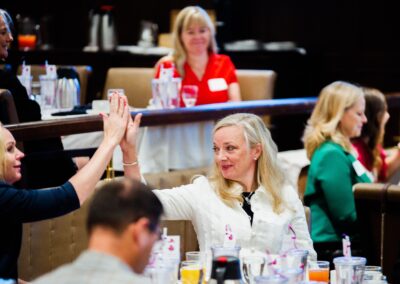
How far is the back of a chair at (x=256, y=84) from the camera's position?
7004mm

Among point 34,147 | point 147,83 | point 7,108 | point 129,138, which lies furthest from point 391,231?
point 147,83

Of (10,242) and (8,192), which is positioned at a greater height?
(8,192)

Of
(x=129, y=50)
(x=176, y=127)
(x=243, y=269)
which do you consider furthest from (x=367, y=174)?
(x=129, y=50)

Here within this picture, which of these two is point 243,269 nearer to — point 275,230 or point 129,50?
point 275,230

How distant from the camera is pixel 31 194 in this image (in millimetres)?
3156

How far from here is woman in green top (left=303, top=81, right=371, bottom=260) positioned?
5020 mm

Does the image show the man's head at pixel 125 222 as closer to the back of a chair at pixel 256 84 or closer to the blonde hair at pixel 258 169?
the blonde hair at pixel 258 169

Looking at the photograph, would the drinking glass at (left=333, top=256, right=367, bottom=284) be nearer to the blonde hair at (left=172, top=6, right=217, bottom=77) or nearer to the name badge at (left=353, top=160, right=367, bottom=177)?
the name badge at (left=353, top=160, right=367, bottom=177)

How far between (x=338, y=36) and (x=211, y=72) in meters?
4.13

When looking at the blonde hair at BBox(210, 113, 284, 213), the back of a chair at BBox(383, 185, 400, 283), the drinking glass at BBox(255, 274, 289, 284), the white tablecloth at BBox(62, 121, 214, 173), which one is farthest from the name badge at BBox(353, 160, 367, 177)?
the drinking glass at BBox(255, 274, 289, 284)

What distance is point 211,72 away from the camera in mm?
6512

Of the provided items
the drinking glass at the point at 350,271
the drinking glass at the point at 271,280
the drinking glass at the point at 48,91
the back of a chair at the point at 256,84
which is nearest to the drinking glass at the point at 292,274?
the drinking glass at the point at 271,280

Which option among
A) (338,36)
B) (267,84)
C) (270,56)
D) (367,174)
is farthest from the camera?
(338,36)

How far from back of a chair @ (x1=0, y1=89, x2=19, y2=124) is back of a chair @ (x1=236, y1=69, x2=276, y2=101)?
272 cm
